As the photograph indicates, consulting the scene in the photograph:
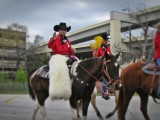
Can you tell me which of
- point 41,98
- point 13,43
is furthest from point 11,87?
point 41,98

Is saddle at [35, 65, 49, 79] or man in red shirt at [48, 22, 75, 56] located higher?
man in red shirt at [48, 22, 75, 56]

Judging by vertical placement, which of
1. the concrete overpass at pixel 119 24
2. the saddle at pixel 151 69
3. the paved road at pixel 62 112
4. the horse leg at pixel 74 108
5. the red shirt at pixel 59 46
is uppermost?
the concrete overpass at pixel 119 24

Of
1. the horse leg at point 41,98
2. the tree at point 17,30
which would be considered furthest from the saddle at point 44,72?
the tree at point 17,30

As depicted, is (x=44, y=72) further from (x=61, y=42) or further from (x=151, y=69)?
(x=151, y=69)

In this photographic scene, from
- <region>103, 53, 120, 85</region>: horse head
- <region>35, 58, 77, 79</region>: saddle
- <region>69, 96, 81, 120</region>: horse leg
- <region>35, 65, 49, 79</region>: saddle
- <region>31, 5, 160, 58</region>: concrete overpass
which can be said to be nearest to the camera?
<region>69, 96, 81, 120</region>: horse leg

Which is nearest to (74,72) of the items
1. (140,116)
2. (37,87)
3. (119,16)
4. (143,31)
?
(37,87)

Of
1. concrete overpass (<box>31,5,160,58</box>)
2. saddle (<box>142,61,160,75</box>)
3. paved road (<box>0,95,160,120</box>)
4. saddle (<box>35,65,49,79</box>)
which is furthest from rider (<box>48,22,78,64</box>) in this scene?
concrete overpass (<box>31,5,160,58</box>)

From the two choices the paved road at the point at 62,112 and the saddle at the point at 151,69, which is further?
the paved road at the point at 62,112

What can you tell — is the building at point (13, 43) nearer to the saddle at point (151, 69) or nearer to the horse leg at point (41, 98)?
the horse leg at point (41, 98)

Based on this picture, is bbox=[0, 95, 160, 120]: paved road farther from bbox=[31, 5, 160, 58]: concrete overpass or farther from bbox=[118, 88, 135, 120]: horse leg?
bbox=[31, 5, 160, 58]: concrete overpass

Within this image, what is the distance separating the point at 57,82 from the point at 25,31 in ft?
211

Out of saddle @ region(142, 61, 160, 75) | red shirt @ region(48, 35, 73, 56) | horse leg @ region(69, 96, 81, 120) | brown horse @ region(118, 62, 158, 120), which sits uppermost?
red shirt @ region(48, 35, 73, 56)

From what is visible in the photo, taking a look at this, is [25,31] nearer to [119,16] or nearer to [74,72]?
[119,16]

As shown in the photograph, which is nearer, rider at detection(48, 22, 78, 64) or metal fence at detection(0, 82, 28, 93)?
rider at detection(48, 22, 78, 64)
